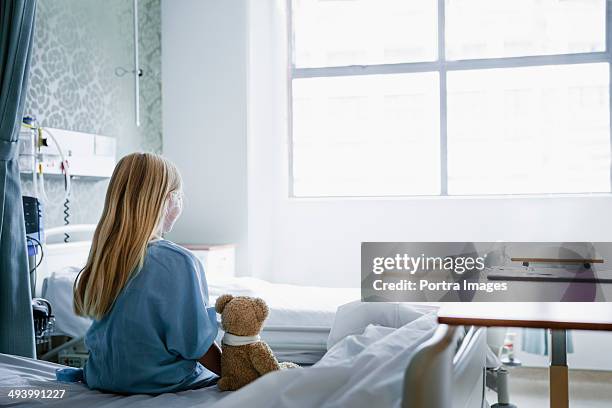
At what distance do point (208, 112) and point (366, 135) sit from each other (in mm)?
1143

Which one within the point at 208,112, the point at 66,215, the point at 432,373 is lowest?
the point at 432,373

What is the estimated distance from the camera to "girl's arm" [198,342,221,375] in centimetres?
182

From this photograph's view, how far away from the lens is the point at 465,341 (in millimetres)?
1631

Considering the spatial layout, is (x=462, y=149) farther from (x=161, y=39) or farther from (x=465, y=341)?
(x=465, y=341)

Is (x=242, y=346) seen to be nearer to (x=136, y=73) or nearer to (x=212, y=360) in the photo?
(x=212, y=360)

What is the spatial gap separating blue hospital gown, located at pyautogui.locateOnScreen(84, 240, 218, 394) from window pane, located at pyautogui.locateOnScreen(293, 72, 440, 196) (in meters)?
3.15

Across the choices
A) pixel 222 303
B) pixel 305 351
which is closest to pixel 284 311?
pixel 305 351

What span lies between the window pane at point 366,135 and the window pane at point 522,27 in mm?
357

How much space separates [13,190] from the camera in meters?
2.49

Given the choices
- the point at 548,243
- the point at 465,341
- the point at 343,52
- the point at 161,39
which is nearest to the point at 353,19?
the point at 343,52

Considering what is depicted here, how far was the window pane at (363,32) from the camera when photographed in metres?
4.63

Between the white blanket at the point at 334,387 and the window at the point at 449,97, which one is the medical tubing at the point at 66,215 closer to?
the window at the point at 449,97

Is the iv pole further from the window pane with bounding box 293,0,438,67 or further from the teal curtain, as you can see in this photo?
the teal curtain

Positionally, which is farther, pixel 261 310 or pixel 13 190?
pixel 13 190
